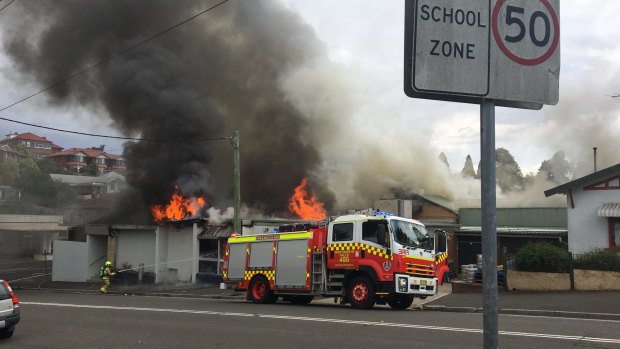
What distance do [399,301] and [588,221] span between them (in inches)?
342

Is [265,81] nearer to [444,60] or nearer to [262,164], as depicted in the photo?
[262,164]

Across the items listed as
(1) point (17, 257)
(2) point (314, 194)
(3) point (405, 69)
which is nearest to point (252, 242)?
(3) point (405, 69)

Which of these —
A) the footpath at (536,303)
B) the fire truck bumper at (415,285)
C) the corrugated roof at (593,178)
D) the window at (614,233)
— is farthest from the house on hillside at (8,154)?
the window at (614,233)

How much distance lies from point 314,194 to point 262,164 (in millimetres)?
3699

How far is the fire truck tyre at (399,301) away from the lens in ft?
47.5

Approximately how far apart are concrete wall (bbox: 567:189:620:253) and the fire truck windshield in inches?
296

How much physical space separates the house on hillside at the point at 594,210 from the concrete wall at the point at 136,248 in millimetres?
18135

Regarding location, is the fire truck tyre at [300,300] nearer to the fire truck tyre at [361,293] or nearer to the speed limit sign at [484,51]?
the fire truck tyre at [361,293]

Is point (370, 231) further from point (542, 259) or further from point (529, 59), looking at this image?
point (529, 59)

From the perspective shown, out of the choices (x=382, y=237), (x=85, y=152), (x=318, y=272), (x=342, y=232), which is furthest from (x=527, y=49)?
(x=85, y=152)

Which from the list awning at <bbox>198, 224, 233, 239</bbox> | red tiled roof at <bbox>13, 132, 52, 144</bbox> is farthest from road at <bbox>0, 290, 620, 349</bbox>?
red tiled roof at <bbox>13, 132, 52, 144</bbox>

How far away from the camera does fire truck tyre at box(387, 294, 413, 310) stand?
14485 millimetres

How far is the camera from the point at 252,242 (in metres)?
17.0

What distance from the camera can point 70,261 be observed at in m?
30.1
